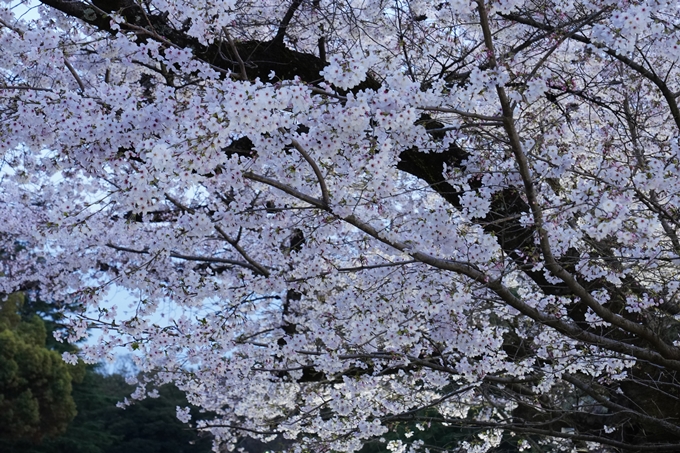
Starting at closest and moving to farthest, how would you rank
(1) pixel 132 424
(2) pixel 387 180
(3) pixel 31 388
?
(2) pixel 387 180 < (3) pixel 31 388 < (1) pixel 132 424

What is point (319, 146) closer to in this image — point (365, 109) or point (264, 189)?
point (365, 109)

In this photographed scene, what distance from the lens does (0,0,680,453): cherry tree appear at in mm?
2959

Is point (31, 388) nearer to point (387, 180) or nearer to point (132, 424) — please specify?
point (132, 424)

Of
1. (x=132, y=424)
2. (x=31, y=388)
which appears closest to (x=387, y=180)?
(x=31, y=388)

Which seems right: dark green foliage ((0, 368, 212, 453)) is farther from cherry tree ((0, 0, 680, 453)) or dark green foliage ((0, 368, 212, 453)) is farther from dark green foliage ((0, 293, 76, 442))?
cherry tree ((0, 0, 680, 453))

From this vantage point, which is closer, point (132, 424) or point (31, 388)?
point (31, 388)

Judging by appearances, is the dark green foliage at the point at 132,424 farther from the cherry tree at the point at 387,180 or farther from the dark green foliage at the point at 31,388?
the cherry tree at the point at 387,180

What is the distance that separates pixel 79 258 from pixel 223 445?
14.9 feet

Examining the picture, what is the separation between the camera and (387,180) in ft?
10.9

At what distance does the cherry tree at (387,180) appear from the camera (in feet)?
9.71

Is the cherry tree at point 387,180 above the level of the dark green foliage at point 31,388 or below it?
below

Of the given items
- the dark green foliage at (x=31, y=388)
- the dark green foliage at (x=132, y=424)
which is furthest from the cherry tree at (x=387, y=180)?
the dark green foliage at (x=132, y=424)

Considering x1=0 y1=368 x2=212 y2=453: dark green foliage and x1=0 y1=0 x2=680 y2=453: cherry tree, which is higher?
x1=0 y1=368 x2=212 y2=453: dark green foliage

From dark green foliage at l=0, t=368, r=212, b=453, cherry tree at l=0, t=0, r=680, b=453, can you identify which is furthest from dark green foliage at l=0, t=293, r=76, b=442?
cherry tree at l=0, t=0, r=680, b=453
